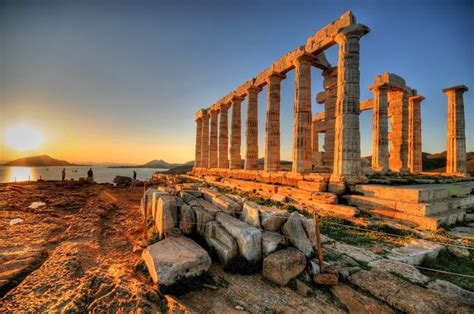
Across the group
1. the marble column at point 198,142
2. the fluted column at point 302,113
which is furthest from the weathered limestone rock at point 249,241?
the marble column at point 198,142

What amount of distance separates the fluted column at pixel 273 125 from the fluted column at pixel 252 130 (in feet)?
8.66

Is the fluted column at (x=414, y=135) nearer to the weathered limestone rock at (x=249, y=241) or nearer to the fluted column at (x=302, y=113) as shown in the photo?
the fluted column at (x=302, y=113)

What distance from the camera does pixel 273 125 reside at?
16484 mm

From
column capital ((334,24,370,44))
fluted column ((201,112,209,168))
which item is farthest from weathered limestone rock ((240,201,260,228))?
fluted column ((201,112,209,168))

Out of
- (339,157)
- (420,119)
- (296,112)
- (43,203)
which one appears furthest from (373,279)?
(420,119)

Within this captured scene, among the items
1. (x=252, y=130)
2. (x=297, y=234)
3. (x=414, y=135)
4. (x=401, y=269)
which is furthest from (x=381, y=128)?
(x=297, y=234)

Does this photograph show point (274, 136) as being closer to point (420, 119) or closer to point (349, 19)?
point (349, 19)

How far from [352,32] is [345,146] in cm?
551

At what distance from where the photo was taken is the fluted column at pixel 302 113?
13828 mm

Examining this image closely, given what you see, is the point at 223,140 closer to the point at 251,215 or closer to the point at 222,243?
the point at 251,215

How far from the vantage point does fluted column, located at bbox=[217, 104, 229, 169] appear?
79.2 ft

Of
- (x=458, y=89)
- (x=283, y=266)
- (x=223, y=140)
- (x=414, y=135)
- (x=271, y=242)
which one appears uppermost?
(x=458, y=89)

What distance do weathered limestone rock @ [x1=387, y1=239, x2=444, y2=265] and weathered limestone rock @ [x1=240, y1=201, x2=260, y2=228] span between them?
3056 mm

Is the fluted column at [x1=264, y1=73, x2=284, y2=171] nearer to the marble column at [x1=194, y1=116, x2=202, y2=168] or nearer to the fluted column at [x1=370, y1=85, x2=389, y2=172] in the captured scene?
the fluted column at [x1=370, y1=85, x2=389, y2=172]
